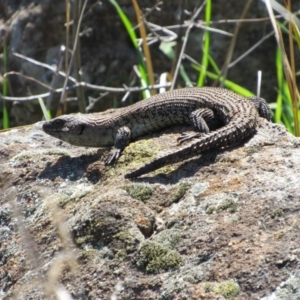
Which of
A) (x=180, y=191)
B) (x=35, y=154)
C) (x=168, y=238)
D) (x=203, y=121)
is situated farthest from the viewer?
(x=203, y=121)

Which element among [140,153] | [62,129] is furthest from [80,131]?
[140,153]

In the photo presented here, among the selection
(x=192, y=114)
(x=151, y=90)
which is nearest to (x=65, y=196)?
(x=192, y=114)

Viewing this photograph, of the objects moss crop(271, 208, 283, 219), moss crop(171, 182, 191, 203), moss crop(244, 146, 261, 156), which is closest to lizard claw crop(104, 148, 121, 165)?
moss crop(171, 182, 191, 203)

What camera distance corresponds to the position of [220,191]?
398cm

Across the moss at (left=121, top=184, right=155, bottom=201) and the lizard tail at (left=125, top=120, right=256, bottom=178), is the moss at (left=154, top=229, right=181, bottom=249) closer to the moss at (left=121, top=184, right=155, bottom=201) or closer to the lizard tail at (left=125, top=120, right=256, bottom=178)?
the moss at (left=121, top=184, right=155, bottom=201)

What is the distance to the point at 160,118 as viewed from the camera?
17.9 ft

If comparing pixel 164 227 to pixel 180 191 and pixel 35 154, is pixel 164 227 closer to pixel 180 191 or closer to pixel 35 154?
pixel 180 191

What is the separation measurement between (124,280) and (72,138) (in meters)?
2.01

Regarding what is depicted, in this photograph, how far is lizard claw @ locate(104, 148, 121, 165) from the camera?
4773 mm

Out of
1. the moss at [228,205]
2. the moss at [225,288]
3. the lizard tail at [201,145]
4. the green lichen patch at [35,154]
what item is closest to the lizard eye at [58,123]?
the green lichen patch at [35,154]

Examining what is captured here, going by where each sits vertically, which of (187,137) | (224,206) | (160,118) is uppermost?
(224,206)

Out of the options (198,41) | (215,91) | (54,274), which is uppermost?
(54,274)

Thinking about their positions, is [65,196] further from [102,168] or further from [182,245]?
[182,245]

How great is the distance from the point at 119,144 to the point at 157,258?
1.59m
